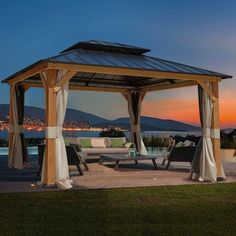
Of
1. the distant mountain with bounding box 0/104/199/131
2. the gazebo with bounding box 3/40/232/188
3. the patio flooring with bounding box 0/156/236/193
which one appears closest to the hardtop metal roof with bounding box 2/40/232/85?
the gazebo with bounding box 3/40/232/188

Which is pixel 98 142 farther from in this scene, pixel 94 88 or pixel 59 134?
pixel 59 134

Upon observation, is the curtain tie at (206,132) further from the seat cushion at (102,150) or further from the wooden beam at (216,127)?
the seat cushion at (102,150)

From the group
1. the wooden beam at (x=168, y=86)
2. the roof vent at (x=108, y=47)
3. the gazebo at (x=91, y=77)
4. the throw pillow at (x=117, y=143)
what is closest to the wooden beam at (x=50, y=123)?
the gazebo at (x=91, y=77)

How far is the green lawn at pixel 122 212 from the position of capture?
5004mm

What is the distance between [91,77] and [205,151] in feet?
17.3

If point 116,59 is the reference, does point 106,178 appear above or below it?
below

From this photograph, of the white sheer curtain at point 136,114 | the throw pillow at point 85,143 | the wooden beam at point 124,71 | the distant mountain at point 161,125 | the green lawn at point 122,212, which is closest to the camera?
the green lawn at point 122,212

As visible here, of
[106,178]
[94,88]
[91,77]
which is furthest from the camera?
[94,88]

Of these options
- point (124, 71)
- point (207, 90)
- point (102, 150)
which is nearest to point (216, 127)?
point (207, 90)

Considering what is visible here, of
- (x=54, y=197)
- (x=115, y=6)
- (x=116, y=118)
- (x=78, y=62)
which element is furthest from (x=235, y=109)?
(x=54, y=197)

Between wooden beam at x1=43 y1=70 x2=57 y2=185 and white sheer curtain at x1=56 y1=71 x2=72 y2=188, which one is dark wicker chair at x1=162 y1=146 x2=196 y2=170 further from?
wooden beam at x1=43 y1=70 x2=57 y2=185

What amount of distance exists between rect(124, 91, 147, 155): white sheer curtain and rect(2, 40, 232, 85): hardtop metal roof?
8.45ft

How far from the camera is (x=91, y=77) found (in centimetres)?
1307

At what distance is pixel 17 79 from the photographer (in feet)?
36.1
